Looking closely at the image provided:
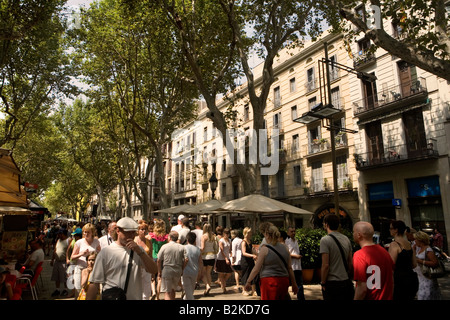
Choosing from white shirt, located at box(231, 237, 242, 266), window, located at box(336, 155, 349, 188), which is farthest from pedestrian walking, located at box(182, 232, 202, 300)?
window, located at box(336, 155, 349, 188)

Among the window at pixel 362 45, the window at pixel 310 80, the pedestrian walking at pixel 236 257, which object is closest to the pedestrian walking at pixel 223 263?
the pedestrian walking at pixel 236 257

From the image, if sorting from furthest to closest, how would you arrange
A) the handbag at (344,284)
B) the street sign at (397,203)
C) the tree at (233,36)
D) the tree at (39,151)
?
1. the tree at (39,151)
2. the street sign at (397,203)
3. the tree at (233,36)
4. the handbag at (344,284)

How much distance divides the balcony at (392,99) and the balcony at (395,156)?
2.42m

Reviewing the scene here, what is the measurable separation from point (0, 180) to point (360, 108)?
1883cm

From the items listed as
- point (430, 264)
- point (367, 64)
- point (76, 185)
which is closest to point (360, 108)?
point (367, 64)

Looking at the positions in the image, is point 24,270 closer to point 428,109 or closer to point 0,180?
point 0,180

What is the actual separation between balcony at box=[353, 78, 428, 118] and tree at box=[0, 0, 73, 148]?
17.4 m

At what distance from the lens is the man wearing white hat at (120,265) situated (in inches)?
128

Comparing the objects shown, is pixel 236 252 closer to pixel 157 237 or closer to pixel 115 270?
pixel 157 237

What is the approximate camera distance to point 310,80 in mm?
24000

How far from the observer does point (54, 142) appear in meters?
31.0

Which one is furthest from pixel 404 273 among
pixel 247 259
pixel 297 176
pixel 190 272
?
pixel 297 176

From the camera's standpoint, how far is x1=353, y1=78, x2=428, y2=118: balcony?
16.4 metres

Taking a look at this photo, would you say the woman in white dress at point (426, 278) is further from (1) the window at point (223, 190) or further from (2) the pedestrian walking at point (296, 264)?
(1) the window at point (223, 190)
